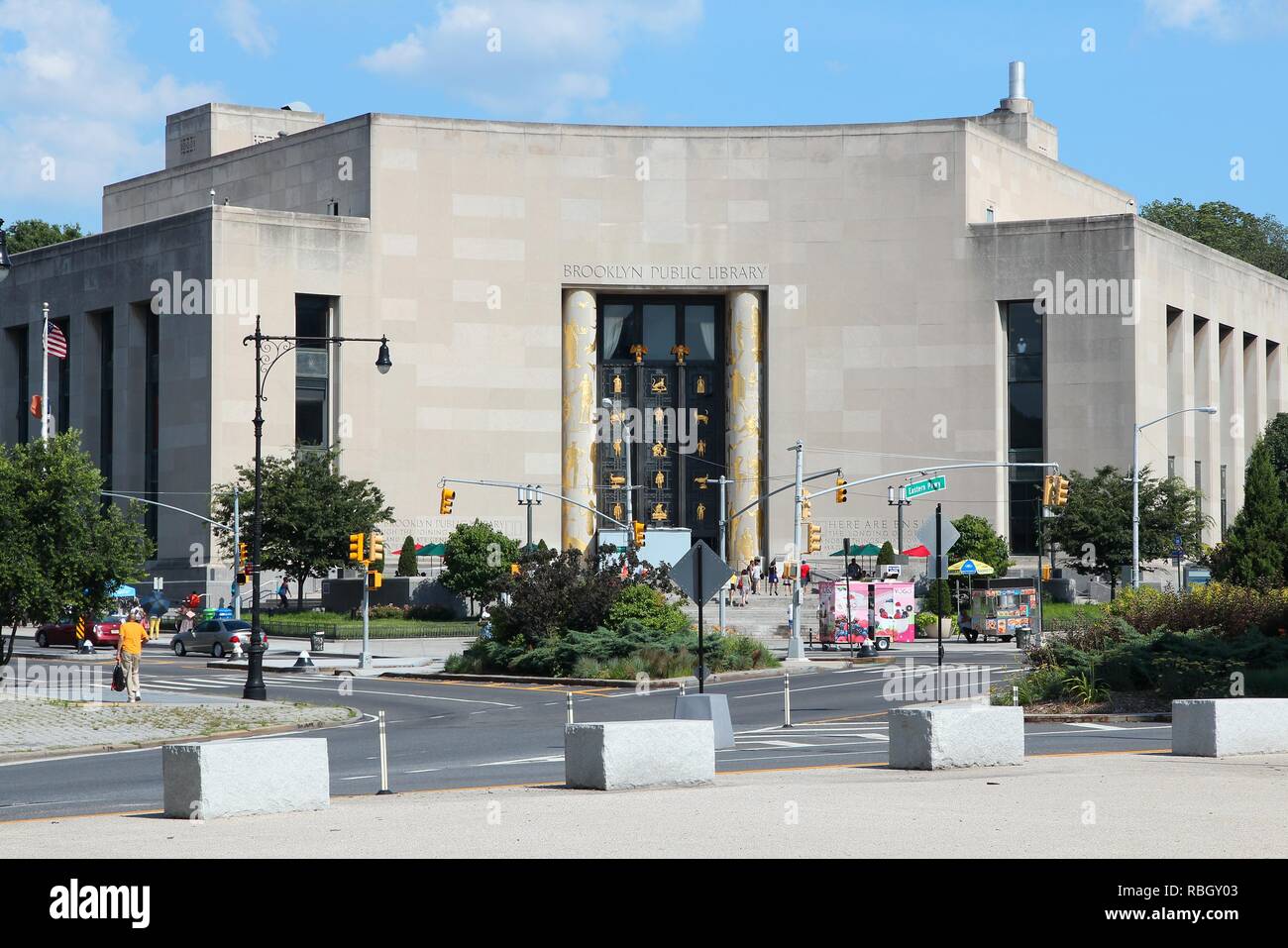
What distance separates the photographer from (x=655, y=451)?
91.3 m

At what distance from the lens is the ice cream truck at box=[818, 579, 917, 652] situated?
55.3 metres

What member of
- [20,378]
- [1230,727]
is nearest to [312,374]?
[20,378]

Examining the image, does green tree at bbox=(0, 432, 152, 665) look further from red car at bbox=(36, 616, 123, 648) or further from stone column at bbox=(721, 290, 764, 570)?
stone column at bbox=(721, 290, 764, 570)

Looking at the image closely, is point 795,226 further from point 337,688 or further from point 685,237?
point 337,688

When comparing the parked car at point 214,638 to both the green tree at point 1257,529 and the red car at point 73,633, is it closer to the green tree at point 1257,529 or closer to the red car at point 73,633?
the red car at point 73,633

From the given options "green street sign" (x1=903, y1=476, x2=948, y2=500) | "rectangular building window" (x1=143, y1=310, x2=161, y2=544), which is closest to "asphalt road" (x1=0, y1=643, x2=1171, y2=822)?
"green street sign" (x1=903, y1=476, x2=948, y2=500)

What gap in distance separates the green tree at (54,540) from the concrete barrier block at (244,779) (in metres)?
27.1

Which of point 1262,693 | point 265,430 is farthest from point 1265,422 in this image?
point 1262,693

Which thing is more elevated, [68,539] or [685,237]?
[685,237]

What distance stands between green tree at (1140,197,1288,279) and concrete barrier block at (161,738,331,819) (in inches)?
4758

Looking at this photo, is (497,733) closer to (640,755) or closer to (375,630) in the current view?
(640,755)

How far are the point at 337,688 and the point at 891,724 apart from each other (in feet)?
→ 87.9

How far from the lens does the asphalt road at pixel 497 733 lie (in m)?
19.7
